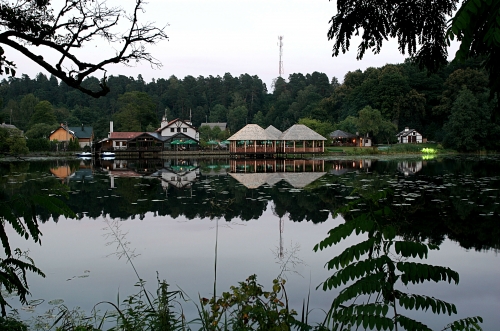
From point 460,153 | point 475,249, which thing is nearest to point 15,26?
point 475,249

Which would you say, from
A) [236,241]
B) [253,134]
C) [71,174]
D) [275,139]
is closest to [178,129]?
[253,134]

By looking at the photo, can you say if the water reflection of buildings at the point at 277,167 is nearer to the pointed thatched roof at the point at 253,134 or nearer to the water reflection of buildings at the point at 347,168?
the water reflection of buildings at the point at 347,168

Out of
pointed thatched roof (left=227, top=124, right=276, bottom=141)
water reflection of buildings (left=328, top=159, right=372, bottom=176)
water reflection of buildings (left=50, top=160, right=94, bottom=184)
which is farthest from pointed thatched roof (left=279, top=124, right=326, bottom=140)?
water reflection of buildings (left=50, top=160, right=94, bottom=184)

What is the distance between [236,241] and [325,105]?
6172 cm

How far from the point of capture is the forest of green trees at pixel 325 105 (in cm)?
4694

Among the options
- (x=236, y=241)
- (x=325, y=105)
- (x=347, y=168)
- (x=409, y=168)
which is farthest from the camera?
(x=325, y=105)

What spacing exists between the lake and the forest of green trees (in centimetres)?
2708

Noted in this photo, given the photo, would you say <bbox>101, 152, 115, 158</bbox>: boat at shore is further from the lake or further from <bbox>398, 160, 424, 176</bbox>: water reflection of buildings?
the lake

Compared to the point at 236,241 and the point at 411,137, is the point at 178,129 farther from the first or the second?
the point at 236,241

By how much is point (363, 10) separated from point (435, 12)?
577 mm

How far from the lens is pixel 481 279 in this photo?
6.68m

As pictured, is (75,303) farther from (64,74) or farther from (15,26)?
(15,26)

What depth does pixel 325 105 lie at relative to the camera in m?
69.1

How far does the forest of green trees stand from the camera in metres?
46.9
